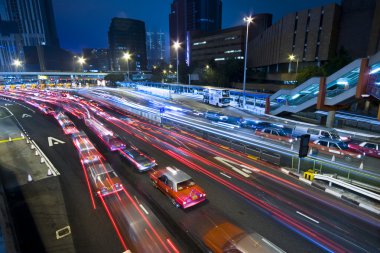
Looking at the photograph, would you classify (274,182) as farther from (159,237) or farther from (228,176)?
(159,237)

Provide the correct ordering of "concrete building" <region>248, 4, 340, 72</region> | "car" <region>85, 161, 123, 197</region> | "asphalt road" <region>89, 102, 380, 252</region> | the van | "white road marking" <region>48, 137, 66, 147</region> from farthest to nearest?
"concrete building" <region>248, 4, 340, 72</region> → "white road marking" <region>48, 137, 66, 147</region> → the van → "car" <region>85, 161, 123, 197</region> → "asphalt road" <region>89, 102, 380, 252</region>

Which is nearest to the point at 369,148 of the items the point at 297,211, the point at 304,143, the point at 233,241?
the point at 304,143

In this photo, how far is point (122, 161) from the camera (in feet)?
60.1

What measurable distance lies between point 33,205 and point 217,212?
1081 centimetres

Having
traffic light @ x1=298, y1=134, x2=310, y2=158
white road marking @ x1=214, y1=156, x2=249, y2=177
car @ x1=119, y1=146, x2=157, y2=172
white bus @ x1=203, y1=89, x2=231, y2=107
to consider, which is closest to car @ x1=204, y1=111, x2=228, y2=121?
white bus @ x1=203, y1=89, x2=231, y2=107

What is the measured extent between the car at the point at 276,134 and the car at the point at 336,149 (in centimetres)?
265

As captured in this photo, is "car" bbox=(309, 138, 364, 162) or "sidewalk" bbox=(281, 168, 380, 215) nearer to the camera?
"sidewalk" bbox=(281, 168, 380, 215)

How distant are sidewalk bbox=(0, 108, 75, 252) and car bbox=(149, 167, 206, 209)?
5380 millimetres

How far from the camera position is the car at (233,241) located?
25.2 ft

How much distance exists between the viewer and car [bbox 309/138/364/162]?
17.5m

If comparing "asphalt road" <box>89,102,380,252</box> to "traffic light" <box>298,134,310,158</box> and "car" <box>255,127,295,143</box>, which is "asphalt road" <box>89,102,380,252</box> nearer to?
"traffic light" <box>298,134,310,158</box>

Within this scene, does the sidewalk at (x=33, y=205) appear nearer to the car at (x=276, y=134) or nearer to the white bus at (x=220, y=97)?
the car at (x=276, y=134)

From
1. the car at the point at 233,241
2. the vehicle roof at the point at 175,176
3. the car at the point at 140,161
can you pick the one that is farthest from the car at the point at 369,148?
the car at the point at 140,161

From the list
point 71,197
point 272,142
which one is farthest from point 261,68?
point 71,197
